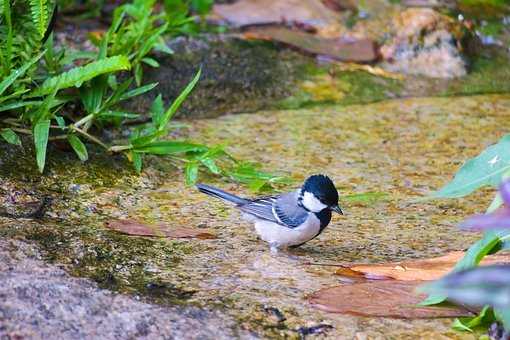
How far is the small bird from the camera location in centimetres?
385

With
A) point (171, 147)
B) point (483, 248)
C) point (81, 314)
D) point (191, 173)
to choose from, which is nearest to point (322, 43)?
point (171, 147)

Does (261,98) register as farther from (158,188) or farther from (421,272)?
(421,272)

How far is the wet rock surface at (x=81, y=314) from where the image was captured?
8.86 ft

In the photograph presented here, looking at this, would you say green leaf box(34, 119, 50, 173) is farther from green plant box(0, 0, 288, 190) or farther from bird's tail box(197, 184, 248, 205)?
bird's tail box(197, 184, 248, 205)

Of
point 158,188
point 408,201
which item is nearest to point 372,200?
point 408,201

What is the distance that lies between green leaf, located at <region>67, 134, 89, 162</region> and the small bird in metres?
0.86

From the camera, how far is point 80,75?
4.30 meters

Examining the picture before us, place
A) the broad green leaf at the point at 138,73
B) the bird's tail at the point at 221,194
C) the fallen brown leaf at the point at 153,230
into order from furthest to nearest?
the broad green leaf at the point at 138,73
the bird's tail at the point at 221,194
the fallen brown leaf at the point at 153,230

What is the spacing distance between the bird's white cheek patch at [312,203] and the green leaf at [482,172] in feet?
2.73

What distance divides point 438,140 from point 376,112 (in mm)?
570

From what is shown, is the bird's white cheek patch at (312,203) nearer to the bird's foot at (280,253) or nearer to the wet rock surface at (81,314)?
the bird's foot at (280,253)

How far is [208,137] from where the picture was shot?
5.16 m

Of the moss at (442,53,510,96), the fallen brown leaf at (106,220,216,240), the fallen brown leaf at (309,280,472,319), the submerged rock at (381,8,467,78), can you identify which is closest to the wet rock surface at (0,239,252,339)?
the fallen brown leaf at (309,280,472,319)

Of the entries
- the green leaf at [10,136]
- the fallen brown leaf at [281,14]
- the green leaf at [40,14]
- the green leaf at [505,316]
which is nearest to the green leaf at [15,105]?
the green leaf at [10,136]
